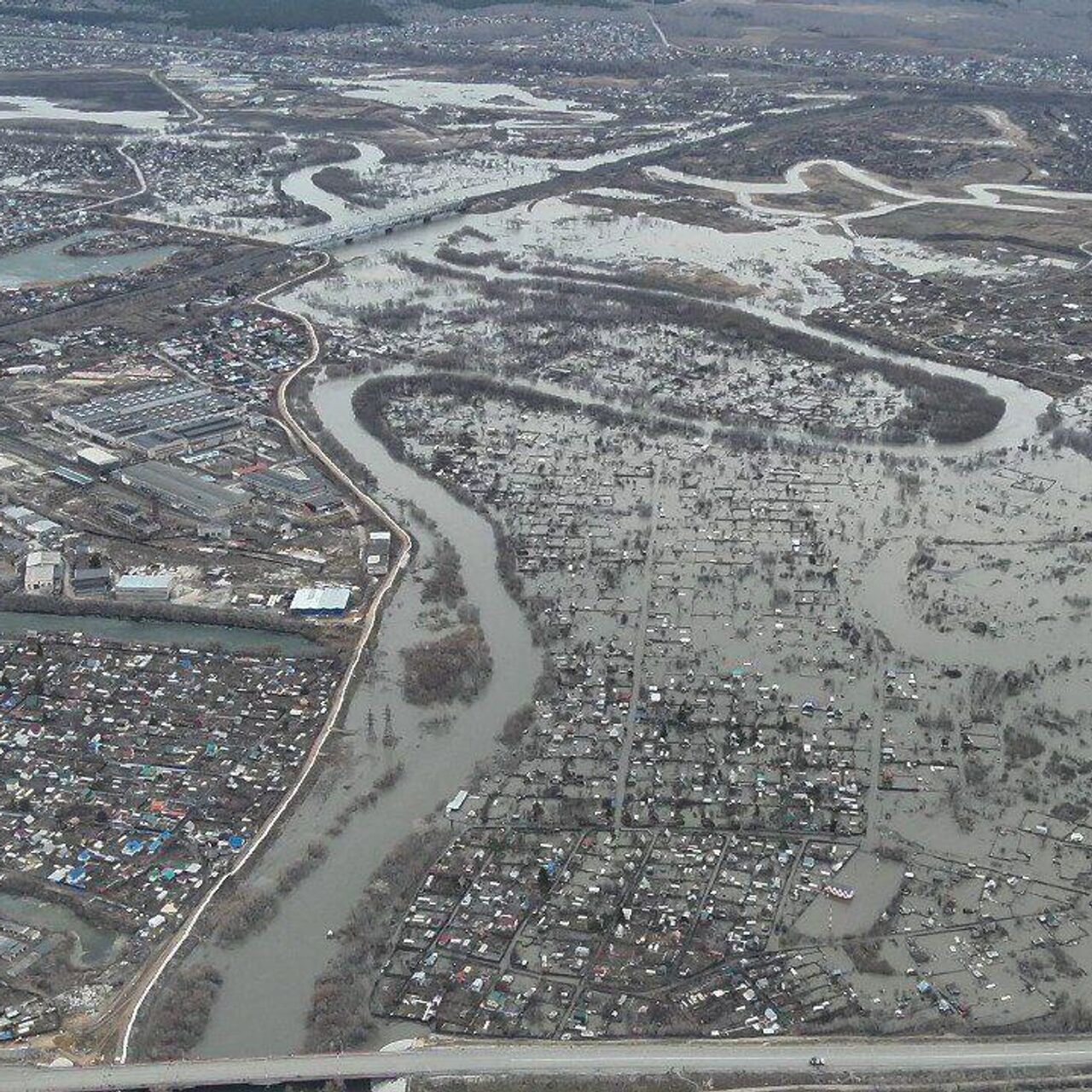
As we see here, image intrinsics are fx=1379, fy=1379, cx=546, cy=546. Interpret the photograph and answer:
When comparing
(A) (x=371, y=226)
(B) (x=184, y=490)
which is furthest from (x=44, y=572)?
(A) (x=371, y=226)

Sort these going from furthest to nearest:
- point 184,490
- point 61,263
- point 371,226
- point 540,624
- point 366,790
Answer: point 371,226, point 61,263, point 184,490, point 540,624, point 366,790

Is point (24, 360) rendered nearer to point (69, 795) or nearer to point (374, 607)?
point (374, 607)

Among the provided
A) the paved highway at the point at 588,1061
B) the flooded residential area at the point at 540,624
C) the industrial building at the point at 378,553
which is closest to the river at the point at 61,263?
the flooded residential area at the point at 540,624

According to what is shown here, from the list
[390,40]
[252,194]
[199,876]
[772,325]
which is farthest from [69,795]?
[390,40]

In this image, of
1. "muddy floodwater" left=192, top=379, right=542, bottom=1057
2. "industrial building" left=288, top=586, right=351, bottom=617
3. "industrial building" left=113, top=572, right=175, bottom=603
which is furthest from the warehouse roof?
Answer: "industrial building" left=113, top=572, right=175, bottom=603

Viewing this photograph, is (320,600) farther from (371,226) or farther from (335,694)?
(371,226)

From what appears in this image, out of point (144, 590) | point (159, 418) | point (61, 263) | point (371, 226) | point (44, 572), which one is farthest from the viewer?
point (371, 226)

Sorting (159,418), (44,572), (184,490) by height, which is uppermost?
(159,418)
